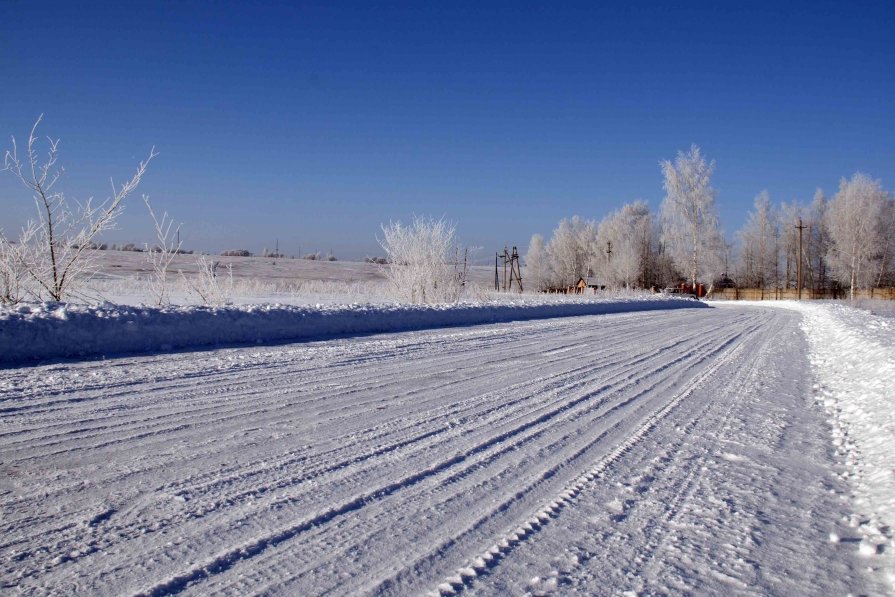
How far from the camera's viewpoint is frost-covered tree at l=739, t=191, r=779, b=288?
7394cm

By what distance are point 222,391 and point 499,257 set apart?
2867 inches

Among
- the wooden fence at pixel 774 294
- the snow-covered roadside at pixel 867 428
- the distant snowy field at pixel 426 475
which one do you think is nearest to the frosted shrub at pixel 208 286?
the distant snowy field at pixel 426 475

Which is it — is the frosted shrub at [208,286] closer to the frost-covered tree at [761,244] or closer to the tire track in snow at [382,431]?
the tire track in snow at [382,431]

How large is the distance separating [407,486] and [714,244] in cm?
5807

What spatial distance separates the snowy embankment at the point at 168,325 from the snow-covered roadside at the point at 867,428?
27.5 feet

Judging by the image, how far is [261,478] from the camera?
348 cm

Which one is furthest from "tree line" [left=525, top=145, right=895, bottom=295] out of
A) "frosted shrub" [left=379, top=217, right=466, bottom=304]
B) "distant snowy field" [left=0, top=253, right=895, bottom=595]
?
"distant snowy field" [left=0, top=253, right=895, bottom=595]

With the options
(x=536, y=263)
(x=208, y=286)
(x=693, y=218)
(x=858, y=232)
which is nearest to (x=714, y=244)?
(x=693, y=218)

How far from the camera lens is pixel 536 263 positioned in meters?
87.7

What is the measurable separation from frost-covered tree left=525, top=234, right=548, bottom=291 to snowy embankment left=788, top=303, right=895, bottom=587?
251ft

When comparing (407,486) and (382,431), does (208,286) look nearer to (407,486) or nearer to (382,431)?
(382,431)

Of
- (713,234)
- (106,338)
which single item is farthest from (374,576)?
(713,234)

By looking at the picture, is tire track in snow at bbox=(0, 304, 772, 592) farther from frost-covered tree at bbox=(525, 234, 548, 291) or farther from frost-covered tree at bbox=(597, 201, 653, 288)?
frost-covered tree at bbox=(525, 234, 548, 291)

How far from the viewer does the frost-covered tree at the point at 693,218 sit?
181 feet
